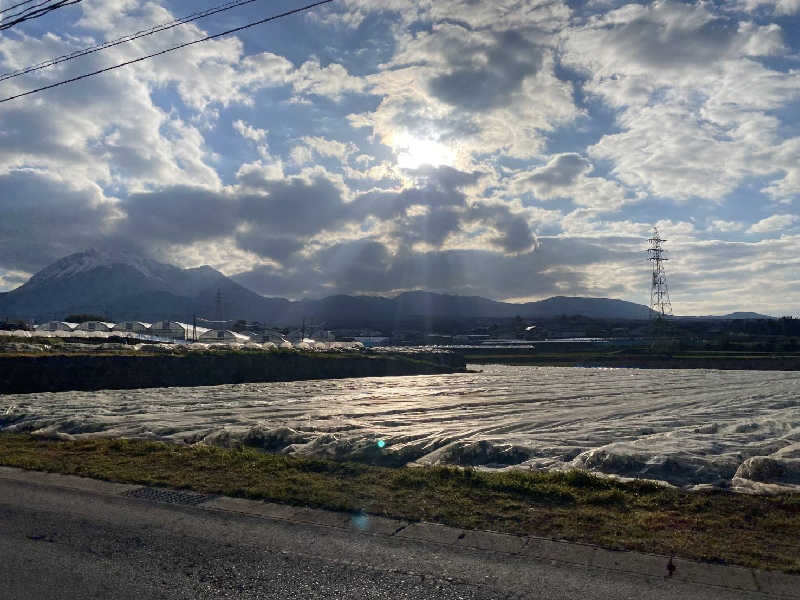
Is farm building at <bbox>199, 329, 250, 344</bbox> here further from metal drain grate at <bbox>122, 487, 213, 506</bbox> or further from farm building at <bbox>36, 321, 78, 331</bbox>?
metal drain grate at <bbox>122, 487, 213, 506</bbox>

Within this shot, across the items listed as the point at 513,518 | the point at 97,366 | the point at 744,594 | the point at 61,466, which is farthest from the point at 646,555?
the point at 97,366

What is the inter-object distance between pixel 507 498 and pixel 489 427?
7.41 meters

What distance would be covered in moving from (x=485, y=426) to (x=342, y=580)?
1051cm

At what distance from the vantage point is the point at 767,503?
7512 mm

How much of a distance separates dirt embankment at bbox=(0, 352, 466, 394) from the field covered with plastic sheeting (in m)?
6.57

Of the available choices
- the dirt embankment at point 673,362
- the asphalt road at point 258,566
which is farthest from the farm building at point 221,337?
the asphalt road at point 258,566

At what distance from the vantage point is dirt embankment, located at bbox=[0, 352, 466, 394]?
2742cm

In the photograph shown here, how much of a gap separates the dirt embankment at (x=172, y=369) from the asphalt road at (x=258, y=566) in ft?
79.4

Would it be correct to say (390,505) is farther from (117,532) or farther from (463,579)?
(117,532)

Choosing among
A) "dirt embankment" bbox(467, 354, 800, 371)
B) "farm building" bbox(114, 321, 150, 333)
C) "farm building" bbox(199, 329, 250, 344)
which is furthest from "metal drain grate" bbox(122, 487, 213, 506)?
"farm building" bbox(114, 321, 150, 333)

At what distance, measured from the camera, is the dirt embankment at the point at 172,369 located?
27.4 meters

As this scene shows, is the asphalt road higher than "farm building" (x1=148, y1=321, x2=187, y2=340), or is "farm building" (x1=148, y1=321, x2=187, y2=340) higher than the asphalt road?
"farm building" (x1=148, y1=321, x2=187, y2=340)

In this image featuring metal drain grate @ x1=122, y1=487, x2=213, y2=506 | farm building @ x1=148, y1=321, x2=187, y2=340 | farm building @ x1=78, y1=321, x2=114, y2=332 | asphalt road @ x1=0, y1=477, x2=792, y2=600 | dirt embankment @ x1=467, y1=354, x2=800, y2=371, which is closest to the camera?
asphalt road @ x1=0, y1=477, x2=792, y2=600

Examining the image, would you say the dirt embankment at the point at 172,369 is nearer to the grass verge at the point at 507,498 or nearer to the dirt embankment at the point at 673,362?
the grass verge at the point at 507,498
